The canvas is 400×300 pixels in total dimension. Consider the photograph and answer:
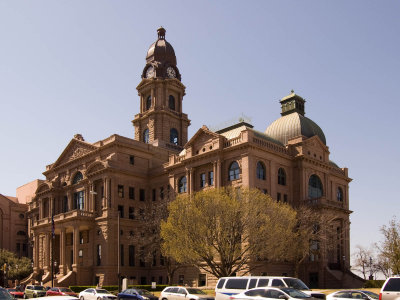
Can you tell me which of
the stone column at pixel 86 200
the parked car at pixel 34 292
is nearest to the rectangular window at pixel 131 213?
the stone column at pixel 86 200

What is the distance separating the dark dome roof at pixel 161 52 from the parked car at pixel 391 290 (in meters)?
71.5

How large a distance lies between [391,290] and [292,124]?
4692 centimetres

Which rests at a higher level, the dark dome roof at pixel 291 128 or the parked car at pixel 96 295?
the dark dome roof at pixel 291 128

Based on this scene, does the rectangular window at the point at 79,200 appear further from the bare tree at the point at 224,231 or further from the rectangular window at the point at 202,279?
the bare tree at the point at 224,231

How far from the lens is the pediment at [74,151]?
78312mm

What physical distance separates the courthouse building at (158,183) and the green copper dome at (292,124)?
155 millimetres

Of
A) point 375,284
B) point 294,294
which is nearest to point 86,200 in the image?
point 375,284

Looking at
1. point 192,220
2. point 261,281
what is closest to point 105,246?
point 192,220

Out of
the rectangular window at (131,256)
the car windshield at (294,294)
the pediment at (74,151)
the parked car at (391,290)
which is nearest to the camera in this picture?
the parked car at (391,290)

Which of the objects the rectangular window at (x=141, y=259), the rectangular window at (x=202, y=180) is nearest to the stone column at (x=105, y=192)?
the rectangular window at (x=141, y=259)

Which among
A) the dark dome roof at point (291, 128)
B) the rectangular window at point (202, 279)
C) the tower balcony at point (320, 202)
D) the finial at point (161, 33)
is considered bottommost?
the rectangular window at point (202, 279)

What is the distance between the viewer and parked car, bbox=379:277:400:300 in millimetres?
23520

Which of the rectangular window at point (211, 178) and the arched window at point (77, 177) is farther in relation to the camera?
the arched window at point (77, 177)

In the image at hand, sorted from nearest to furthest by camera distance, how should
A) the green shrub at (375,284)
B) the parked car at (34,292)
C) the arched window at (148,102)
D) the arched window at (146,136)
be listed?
1. the parked car at (34,292)
2. the green shrub at (375,284)
3. the arched window at (146,136)
4. the arched window at (148,102)
